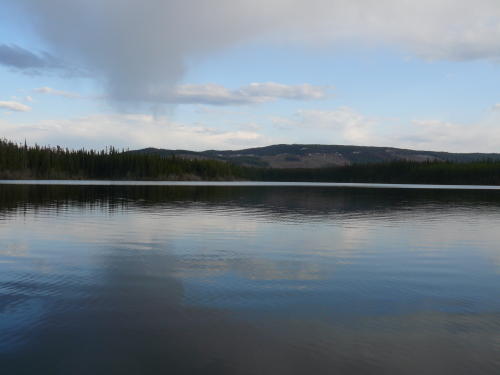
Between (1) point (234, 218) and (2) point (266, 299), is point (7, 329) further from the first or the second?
(1) point (234, 218)

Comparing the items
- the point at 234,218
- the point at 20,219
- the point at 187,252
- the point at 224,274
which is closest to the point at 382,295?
the point at 224,274

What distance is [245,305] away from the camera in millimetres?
13578

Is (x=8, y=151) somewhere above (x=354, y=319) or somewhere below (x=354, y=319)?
above

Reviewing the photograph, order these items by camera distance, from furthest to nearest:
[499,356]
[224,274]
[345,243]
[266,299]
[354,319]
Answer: [345,243] → [224,274] → [266,299] → [354,319] → [499,356]

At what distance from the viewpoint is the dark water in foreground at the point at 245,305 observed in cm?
989

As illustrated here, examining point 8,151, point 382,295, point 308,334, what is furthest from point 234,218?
point 8,151

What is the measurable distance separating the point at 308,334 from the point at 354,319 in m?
1.88

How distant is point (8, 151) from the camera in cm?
17488

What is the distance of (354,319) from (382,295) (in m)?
3.05

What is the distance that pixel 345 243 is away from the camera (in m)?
26.7

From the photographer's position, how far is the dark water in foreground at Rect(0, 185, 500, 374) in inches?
389

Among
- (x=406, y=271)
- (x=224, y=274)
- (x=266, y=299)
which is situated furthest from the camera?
(x=406, y=271)

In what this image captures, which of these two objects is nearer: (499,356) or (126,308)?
(499,356)

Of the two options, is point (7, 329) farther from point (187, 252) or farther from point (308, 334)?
point (187, 252)
